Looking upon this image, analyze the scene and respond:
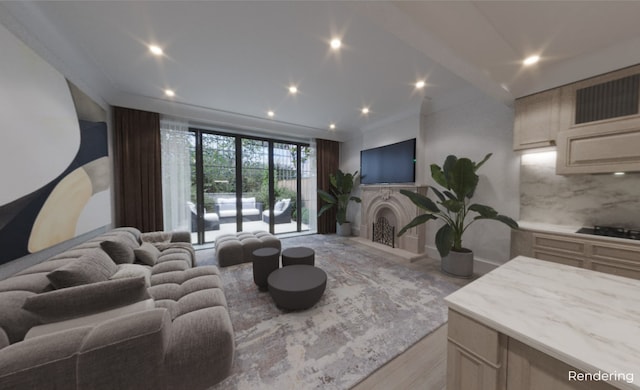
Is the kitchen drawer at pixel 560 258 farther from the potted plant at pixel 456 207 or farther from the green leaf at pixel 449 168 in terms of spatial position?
the green leaf at pixel 449 168

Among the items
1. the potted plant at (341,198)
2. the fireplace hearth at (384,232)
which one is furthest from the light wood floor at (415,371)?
the potted plant at (341,198)

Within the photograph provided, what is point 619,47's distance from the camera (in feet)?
6.13

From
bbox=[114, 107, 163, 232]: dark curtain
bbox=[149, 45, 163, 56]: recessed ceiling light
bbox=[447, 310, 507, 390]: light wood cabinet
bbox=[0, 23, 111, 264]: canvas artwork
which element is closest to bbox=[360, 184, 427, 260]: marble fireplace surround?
bbox=[447, 310, 507, 390]: light wood cabinet

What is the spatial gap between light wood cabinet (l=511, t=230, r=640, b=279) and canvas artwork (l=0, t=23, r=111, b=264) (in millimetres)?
4773

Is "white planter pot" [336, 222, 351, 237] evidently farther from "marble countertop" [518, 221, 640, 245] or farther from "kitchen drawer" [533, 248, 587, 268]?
"kitchen drawer" [533, 248, 587, 268]

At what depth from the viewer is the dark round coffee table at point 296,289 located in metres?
1.97

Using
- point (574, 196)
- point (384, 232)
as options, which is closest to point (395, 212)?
point (384, 232)

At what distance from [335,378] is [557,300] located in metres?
1.32

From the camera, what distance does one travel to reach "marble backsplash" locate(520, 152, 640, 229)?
7.03ft

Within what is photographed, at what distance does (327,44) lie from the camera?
2061 mm

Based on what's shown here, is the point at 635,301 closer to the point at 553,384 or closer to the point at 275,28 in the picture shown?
the point at 553,384

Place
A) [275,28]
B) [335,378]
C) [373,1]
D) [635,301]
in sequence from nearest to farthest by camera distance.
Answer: [635,301] < [373,1] < [335,378] < [275,28]

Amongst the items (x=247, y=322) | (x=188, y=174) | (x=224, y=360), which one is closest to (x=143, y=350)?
(x=224, y=360)

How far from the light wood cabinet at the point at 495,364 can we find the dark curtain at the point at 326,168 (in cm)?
479
